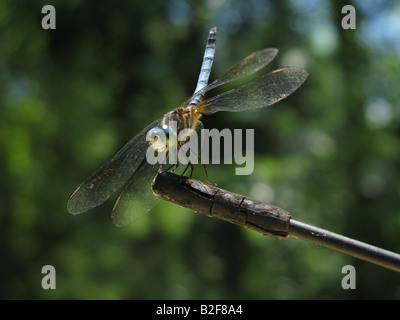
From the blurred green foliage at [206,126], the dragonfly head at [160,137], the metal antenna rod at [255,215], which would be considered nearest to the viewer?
the metal antenna rod at [255,215]

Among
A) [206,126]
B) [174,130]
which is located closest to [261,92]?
[174,130]

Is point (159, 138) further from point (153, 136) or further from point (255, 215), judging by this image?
point (255, 215)

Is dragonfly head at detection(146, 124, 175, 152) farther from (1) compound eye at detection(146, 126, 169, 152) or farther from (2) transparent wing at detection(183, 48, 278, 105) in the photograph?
(2) transparent wing at detection(183, 48, 278, 105)

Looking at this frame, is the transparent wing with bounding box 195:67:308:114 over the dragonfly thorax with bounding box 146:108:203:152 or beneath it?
over

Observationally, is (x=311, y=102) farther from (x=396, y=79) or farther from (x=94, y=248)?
(x=94, y=248)

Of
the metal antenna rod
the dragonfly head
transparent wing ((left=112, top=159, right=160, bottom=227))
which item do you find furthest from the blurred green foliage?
the metal antenna rod

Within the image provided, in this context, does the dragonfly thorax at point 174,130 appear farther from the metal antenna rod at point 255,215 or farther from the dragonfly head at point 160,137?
the metal antenna rod at point 255,215

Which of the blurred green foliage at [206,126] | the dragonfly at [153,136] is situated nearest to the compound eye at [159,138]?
the dragonfly at [153,136]
